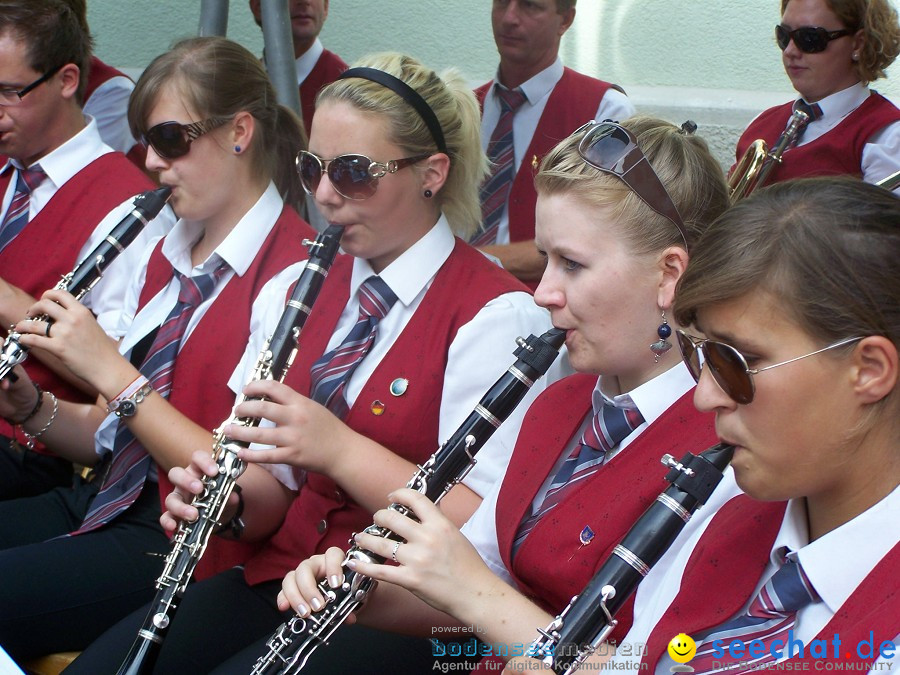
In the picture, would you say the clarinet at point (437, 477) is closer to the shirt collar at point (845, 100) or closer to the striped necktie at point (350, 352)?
the striped necktie at point (350, 352)

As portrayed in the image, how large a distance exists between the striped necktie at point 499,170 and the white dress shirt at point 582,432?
1.97 meters

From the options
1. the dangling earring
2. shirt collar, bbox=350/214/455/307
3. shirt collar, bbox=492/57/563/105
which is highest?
shirt collar, bbox=492/57/563/105

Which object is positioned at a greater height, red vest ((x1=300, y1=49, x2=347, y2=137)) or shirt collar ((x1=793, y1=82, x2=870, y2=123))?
shirt collar ((x1=793, y1=82, x2=870, y2=123))

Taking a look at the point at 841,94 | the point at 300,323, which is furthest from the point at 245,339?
the point at 841,94

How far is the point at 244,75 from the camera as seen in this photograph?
9.75 ft

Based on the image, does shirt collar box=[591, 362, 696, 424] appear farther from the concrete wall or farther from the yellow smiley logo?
the concrete wall

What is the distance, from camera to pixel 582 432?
2.06m

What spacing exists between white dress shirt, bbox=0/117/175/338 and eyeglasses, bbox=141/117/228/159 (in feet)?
1.20

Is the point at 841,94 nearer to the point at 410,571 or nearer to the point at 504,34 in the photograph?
the point at 504,34

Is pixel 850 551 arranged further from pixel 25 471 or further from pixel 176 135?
pixel 25 471

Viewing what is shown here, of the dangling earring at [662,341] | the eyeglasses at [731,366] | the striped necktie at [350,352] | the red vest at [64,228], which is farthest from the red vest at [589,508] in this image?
the red vest at [64,228]

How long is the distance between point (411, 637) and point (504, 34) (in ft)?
8.76

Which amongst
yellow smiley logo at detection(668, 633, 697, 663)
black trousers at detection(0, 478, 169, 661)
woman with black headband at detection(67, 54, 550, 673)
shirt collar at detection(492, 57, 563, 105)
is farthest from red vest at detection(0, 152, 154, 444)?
yellow smiley logo at detection(668, 633, 697, 663)

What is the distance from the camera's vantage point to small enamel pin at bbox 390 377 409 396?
2.38m
